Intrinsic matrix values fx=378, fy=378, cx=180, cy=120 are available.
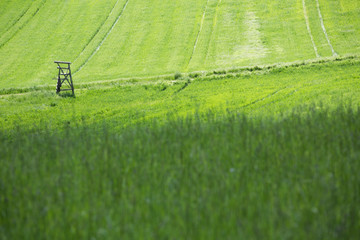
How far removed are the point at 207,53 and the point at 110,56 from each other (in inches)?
478

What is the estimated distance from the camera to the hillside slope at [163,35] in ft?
135

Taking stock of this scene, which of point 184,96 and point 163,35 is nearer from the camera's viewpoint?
point 184,96

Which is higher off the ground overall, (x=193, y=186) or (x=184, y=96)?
(x=193, y=186)

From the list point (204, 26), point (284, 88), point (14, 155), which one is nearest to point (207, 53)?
point (204, 26)

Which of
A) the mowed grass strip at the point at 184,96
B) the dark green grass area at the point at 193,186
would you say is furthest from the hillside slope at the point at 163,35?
the dark green grass area at the point at 193,186

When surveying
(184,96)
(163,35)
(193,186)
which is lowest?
(163,35)

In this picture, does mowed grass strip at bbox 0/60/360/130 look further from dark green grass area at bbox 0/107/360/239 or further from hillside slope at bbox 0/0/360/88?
dark green grass area at bbox 0/107/360/239

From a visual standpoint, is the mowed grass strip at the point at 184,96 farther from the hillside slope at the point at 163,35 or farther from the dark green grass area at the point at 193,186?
the dark green grass area at the point at 193,186

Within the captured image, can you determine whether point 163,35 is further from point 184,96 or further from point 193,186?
point 193,186

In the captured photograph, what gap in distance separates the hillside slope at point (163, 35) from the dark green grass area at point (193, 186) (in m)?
33.1

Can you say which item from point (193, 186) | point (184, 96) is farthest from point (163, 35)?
point (193, 186)

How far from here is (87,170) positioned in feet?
17.3

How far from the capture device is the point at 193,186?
14.7 feet

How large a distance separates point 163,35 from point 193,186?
47582 millimetres
